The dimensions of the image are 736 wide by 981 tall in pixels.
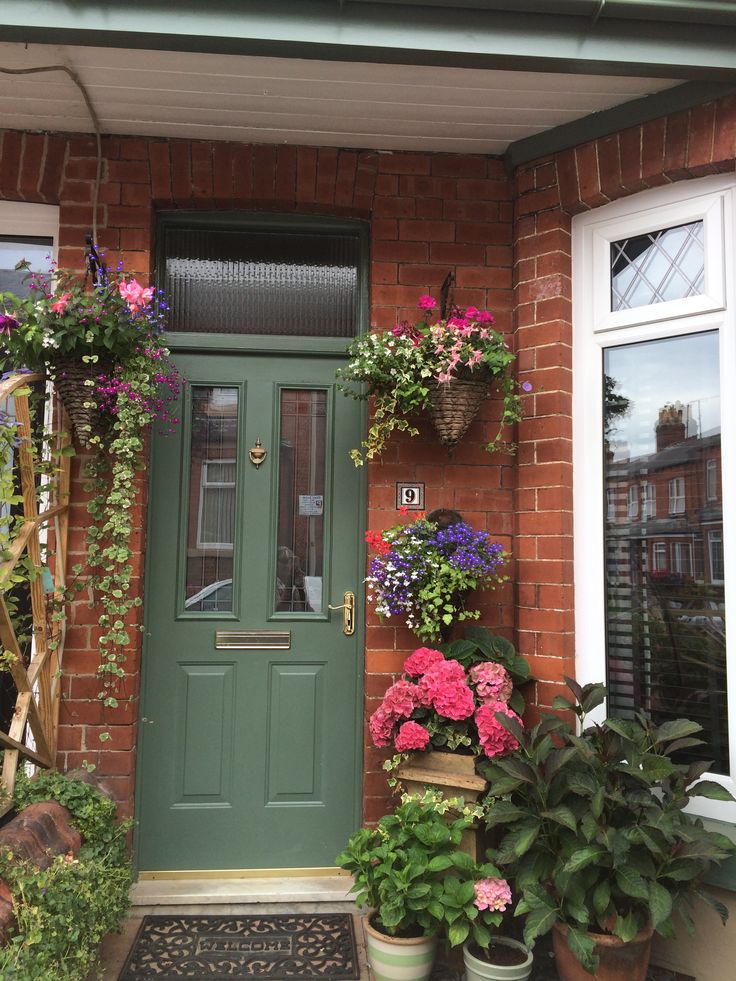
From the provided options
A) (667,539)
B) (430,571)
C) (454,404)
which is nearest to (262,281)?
(454,404)

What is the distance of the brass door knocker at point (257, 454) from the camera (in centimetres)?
328

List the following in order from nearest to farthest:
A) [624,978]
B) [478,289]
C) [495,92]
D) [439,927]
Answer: [624,978]
[439,927]
[495,92]
[478,289]

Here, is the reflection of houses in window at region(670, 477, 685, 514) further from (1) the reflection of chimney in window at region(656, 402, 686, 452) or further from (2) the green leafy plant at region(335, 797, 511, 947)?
(2) the green leafy plant at region(335, 797, 511, 947)

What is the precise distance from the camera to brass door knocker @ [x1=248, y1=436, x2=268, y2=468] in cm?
328

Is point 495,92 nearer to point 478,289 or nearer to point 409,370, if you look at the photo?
point 478,289

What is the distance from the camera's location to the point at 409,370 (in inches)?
114

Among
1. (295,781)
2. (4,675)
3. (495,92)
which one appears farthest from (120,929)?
(495,92)

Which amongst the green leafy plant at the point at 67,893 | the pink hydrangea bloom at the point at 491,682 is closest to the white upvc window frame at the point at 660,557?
the pink hydrangea bloom at the point at 491,682

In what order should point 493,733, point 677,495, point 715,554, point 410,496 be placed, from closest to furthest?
point 493,733 → point 715,554 → point 677,495 → point 410,496

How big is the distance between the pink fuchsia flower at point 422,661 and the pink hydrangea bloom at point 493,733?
0.85ft

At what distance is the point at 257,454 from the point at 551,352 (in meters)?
1.35

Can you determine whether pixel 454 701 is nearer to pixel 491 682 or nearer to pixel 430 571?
pixel 491 682

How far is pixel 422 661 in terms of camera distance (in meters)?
2.85

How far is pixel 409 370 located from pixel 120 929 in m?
2.33
